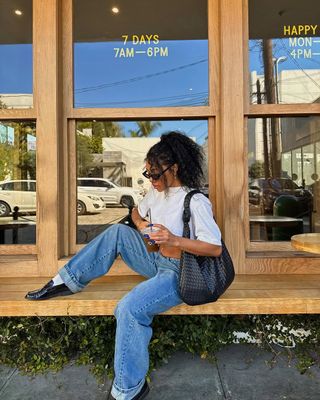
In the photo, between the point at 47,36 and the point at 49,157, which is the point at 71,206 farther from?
the point at 47,36

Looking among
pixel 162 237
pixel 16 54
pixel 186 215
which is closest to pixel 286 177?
pixel 186 215

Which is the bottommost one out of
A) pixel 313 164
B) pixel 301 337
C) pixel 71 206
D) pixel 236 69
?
pixel 301 337

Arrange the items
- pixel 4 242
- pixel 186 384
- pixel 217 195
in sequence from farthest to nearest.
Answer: pixel 4 242 → pixel 217 195 → pixel 186 384

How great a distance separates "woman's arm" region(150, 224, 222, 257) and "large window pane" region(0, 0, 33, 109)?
5.33ft

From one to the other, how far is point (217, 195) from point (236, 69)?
85 centimetres

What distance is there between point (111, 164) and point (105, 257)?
1.83 metres

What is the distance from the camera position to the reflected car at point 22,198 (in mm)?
2883

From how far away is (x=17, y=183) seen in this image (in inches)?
118

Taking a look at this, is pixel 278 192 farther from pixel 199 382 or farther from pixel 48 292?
pixel 48 292

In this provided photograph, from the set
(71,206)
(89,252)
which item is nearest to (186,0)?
(71,206)

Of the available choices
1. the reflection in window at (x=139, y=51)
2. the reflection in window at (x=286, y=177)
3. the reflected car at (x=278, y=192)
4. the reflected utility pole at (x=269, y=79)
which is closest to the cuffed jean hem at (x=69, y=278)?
the reflection in window at (x=139, y=51)

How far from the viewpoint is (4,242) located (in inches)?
112

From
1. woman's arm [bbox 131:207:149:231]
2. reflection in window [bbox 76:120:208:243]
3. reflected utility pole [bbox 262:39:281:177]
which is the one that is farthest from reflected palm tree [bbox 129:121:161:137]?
woman's arm [bbox 131:207:149:231]

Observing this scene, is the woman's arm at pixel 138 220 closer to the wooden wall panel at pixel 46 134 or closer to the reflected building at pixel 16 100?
the wooden wall panel at pixel 46 134
